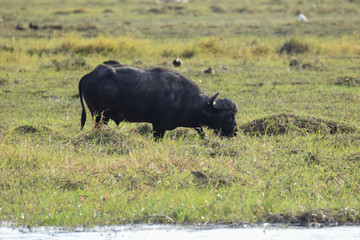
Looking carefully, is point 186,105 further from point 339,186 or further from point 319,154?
point 339,186

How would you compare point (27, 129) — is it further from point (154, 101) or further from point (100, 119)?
point (154, 101)

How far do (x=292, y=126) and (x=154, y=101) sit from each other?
1.74m

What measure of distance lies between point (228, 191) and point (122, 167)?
1.15 meters

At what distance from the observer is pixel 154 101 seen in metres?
8.03

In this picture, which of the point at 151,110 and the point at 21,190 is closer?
the point at 21,190

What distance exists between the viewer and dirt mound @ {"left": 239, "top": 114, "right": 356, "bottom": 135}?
8.16 meters

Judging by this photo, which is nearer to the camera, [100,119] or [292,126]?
[100,119]

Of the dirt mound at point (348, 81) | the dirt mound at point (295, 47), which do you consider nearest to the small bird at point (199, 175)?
the dirt mound at point (348, 81)

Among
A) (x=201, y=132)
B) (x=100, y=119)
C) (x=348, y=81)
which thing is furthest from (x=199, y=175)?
(x=348, y=81)

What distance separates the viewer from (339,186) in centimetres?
586

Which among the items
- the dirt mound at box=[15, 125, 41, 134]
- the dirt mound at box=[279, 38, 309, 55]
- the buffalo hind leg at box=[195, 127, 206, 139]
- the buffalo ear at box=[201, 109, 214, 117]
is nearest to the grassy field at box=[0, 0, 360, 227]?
the dirt mound at box=[15, 125, 41, 134]

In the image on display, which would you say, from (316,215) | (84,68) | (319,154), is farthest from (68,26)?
(316,215)

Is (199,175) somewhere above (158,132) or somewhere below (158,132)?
above

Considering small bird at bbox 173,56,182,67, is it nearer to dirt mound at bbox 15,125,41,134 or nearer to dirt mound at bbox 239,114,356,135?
dirt mound at bbox 239,114,356,135
